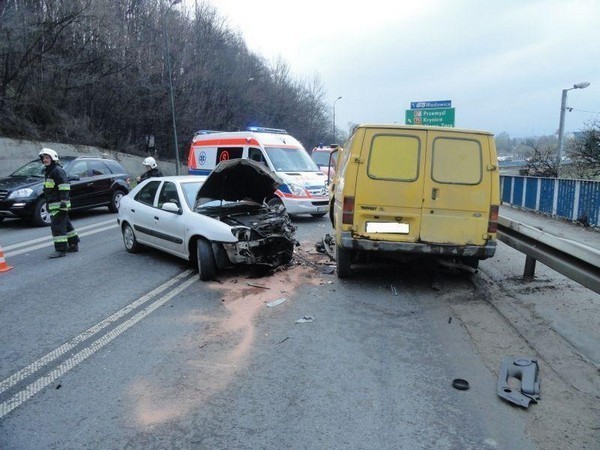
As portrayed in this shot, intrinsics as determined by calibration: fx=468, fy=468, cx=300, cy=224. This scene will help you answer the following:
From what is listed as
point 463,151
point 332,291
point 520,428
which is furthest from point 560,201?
point 520,428

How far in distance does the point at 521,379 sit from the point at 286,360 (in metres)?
1.90

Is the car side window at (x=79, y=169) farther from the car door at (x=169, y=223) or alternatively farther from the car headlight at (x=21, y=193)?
the car door at (x=169, y=223)

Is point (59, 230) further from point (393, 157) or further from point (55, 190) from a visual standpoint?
point (393, 157)

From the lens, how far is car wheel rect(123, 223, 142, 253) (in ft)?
27.4

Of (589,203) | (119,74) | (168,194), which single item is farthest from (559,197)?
(119,74)

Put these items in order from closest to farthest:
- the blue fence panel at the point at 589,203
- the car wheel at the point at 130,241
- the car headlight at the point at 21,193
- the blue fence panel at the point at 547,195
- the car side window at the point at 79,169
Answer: the car wheel at the point at 130,241 → the car headlight at the point at 21,193 → the blue fence panel at the point at 589,203 → the car side window at the point at 79,169 → the blue fence panel at the point at 547,195

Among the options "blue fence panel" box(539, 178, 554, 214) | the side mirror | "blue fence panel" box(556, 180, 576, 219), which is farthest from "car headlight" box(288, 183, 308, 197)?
"blue fence panel" box(539, 178, 554, 214)

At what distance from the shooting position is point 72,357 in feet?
13.3

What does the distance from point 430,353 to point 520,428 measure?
1.23 meters

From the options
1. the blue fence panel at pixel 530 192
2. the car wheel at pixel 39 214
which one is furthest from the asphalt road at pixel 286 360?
the blue fence panel at pixel 530 192

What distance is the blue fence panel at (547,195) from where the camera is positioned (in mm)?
14086

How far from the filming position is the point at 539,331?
15.5ft

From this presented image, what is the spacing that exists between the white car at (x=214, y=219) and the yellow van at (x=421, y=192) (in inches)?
52.1

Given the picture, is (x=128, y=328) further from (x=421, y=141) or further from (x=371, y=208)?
(x=421, y=141)
